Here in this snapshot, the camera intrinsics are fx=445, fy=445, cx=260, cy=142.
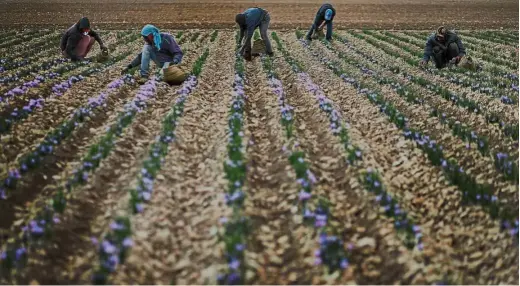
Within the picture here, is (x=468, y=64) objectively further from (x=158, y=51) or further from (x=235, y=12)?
(x=235, y=12)

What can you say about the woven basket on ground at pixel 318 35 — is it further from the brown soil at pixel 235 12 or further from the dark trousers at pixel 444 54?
the dark trousers at pixel 444 54

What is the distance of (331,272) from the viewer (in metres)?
4.16

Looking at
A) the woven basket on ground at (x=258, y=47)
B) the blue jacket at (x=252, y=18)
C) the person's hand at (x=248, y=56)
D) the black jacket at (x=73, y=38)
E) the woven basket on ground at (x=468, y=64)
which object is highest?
the blue jacket at (x=252, y=18)

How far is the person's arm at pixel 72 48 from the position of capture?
13.5 metres

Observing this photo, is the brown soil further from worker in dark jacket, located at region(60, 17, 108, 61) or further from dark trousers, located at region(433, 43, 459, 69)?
dark trousers, located at region(433, 43, 459, 69)

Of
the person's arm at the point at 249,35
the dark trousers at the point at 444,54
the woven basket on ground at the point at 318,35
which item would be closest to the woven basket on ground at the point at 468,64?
the dark trousers at the point at 444,54

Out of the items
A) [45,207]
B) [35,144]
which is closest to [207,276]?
[45,207]

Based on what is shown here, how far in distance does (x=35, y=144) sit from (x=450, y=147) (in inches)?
262

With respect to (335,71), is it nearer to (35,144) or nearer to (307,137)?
(307,137)

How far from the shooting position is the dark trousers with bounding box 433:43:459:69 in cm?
1264

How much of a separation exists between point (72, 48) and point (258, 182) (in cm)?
1033

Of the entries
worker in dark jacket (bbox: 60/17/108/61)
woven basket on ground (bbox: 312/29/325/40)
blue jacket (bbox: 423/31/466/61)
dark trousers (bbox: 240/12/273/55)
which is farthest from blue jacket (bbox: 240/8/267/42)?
woven basket on ground (bbox: 312/29/325/40)

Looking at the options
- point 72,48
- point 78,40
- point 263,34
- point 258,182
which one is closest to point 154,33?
point 78,40

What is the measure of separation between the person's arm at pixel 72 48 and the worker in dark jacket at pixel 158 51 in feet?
10.0
